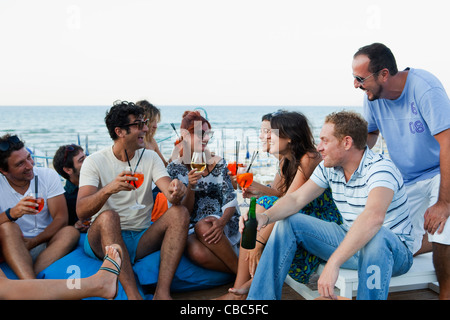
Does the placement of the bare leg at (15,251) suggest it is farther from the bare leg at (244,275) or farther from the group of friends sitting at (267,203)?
the bare leg at (244,275)

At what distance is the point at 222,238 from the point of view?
2652 millimetres

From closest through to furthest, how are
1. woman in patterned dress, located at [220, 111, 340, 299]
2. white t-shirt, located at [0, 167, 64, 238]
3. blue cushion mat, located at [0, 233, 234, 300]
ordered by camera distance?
woman in patterned dress, located at [220, 111, 340, 299] → blue cushion mat, located at [0, 233, 234, 300] → white t-shirt, located at [0, 167, 64, 238]

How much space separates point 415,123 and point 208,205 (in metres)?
1.62

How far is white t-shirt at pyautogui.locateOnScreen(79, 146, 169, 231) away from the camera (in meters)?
2.58

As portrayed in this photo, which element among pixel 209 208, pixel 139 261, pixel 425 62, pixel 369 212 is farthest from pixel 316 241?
pixel 425 62

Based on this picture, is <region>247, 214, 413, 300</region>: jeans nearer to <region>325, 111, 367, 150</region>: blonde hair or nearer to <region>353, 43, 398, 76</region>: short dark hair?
<region>325, 111, 367, 150</region>: blonde hair

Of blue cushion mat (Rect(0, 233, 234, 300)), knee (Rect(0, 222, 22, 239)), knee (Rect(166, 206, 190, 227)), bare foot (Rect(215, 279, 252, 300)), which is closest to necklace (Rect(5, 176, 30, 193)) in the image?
knee (Rect(0, 222, 22, 239))

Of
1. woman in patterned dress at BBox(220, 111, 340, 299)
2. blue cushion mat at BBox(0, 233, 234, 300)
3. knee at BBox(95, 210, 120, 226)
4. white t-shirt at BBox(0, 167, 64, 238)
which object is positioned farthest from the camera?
white t-shirt at BBox(0, 167, 64, 238)

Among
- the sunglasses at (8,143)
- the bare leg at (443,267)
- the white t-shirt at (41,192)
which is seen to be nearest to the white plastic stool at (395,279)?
the bare leg at (443,267)

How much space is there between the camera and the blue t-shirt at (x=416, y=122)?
243cm

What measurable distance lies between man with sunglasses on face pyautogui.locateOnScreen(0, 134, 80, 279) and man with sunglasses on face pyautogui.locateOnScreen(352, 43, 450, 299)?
7.71ft

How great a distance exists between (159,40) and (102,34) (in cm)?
674

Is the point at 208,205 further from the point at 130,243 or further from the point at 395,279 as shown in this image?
the point at 395,279
